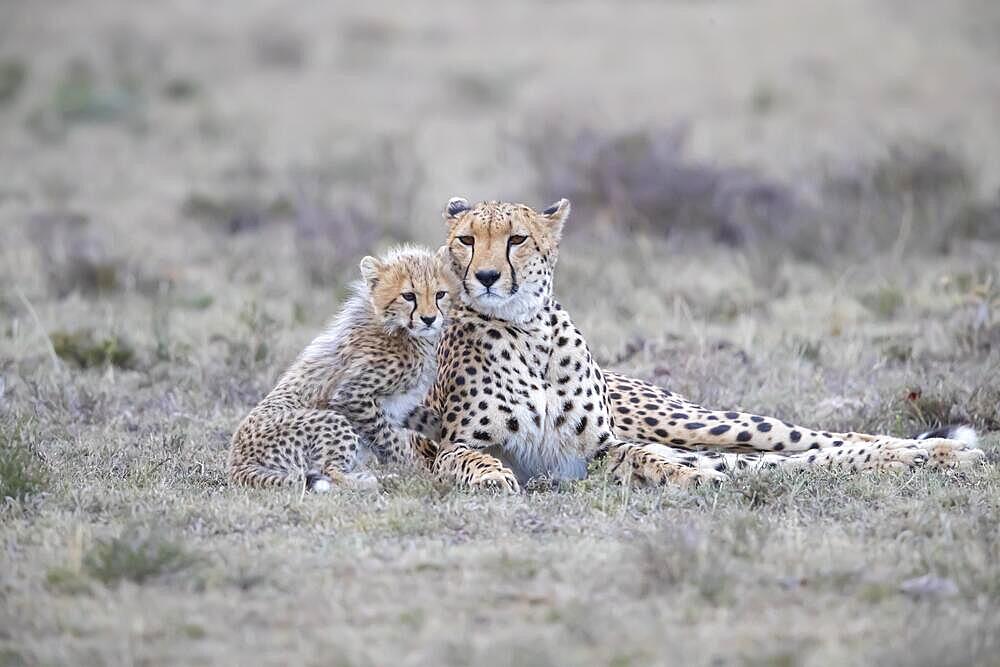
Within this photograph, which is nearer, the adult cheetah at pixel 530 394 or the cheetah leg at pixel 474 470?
the cheetah leg at pixel 474 470

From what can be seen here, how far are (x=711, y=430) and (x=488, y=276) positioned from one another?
3.66ft

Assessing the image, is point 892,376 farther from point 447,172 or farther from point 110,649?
point 447,172

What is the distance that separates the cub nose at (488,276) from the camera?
4.97 m

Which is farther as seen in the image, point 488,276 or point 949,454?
point 949,454

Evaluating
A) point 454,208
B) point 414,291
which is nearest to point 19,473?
point 414,291

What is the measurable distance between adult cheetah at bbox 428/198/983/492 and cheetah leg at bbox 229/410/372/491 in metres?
0.33

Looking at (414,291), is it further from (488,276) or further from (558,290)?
(558,290)

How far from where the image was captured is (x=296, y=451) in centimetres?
503

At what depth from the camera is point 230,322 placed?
762 centimetres

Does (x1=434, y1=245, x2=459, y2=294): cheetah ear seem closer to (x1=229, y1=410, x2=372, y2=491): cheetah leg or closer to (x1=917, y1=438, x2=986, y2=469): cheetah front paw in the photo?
(x1=229, y1=410, x2=372, y2=491): cheetah leg

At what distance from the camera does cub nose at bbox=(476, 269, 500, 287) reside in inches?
196

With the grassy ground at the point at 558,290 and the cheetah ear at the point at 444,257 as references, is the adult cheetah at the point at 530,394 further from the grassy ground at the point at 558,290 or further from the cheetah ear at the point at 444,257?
the grassy ground at the point at 558,290

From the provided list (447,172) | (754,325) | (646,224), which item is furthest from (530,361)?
(447,172)

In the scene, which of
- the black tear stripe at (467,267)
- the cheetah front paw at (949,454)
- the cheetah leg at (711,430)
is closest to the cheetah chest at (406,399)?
the black tear stripe at (467,267)
